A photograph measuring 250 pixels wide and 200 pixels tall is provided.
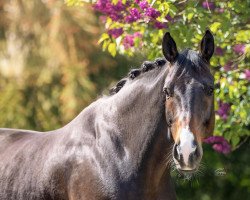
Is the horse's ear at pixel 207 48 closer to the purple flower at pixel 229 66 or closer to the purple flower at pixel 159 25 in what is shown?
the purple flower at pixel 159 25

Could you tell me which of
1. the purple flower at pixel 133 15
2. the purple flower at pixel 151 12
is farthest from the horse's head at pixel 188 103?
the purple flower at pixel 133 15

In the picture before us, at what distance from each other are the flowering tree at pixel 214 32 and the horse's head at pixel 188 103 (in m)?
1.46

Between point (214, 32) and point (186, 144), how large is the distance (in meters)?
2.80

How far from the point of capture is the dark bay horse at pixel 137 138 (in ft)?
15.9

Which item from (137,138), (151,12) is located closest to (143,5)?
(151,12)

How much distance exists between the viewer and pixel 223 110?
7961 mm

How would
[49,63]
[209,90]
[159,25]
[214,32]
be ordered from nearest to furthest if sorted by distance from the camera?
[209,90], [159,25], [214,32], [49,63]

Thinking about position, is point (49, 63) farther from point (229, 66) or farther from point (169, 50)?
point (169, 50)

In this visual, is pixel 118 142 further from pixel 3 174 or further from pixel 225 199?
pixel 225 199

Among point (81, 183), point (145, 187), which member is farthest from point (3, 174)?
point (145, 187)

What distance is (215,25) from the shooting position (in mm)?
6941

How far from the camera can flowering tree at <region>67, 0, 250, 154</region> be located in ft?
22.8

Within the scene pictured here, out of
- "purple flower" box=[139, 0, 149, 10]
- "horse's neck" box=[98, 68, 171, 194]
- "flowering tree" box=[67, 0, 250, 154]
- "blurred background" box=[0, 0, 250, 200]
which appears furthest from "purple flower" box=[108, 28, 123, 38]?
"blurred background" box=[0, 0, 250, 200]

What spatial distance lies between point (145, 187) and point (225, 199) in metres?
6.76
